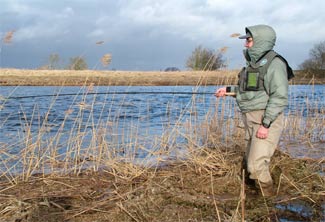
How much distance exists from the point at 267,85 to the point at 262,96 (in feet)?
0.52

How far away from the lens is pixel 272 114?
4.24 m

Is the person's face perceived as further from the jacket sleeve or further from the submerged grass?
the submerged grass

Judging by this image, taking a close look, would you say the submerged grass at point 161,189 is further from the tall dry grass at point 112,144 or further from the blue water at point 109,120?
the blue water at point 109,120

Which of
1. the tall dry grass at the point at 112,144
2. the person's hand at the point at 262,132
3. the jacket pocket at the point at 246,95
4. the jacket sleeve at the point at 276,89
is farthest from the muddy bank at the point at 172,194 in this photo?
the jacket pocket at the point at 246,95

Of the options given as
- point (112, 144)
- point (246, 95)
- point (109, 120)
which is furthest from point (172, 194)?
point (109, 120)

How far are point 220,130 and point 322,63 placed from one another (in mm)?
36526

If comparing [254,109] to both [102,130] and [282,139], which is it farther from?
[282,139]

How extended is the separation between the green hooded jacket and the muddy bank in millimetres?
810

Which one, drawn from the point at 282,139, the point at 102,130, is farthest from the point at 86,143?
the point at 282,139

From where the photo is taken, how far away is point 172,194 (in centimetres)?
430

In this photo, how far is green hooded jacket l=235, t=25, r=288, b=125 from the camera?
422cm

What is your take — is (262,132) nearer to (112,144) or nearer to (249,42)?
(249,42)

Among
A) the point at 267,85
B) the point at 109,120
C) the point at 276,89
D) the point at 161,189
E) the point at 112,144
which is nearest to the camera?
the point at 276,89

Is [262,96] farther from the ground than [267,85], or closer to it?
closer to it
